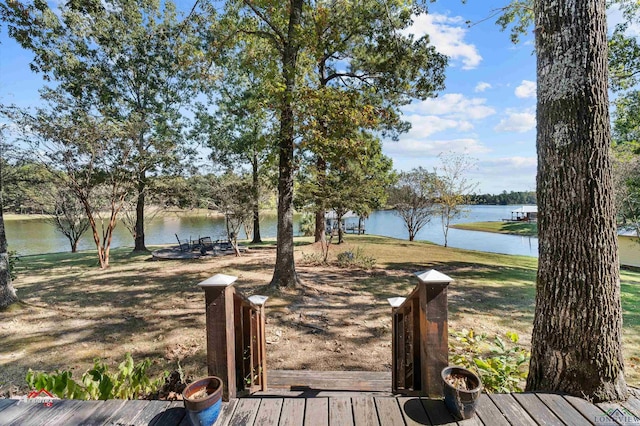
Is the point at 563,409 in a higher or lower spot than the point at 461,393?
Answer: lower

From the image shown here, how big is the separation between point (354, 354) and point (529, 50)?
5254 millimetres

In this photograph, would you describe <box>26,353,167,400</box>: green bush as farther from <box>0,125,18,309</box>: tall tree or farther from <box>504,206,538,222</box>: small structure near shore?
<box>504,206,538,222</box>: small structure near shore

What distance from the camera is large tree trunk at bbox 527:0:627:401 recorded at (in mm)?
1881

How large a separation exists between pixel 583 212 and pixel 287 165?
15.0 ft

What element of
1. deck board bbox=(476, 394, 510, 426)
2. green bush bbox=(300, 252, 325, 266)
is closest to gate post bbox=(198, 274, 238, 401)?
deck board bbox=(476, 394, 510, 426)

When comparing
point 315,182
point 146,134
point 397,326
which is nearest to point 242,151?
point 146,134

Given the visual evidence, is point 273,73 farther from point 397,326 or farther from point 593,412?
point 593,412

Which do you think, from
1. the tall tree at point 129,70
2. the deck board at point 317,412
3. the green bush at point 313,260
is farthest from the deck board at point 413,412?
the tall tree at point 129,70

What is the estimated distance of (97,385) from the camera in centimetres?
207

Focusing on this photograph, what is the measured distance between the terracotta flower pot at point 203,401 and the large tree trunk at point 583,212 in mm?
2181

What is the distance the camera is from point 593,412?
1738 millimetres

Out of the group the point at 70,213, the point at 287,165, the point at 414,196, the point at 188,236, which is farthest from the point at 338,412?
the point at 188,236

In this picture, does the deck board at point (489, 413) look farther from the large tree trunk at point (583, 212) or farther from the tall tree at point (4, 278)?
the tall tree at point (4, 278)

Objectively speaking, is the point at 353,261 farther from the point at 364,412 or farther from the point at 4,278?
the point at 4,278
